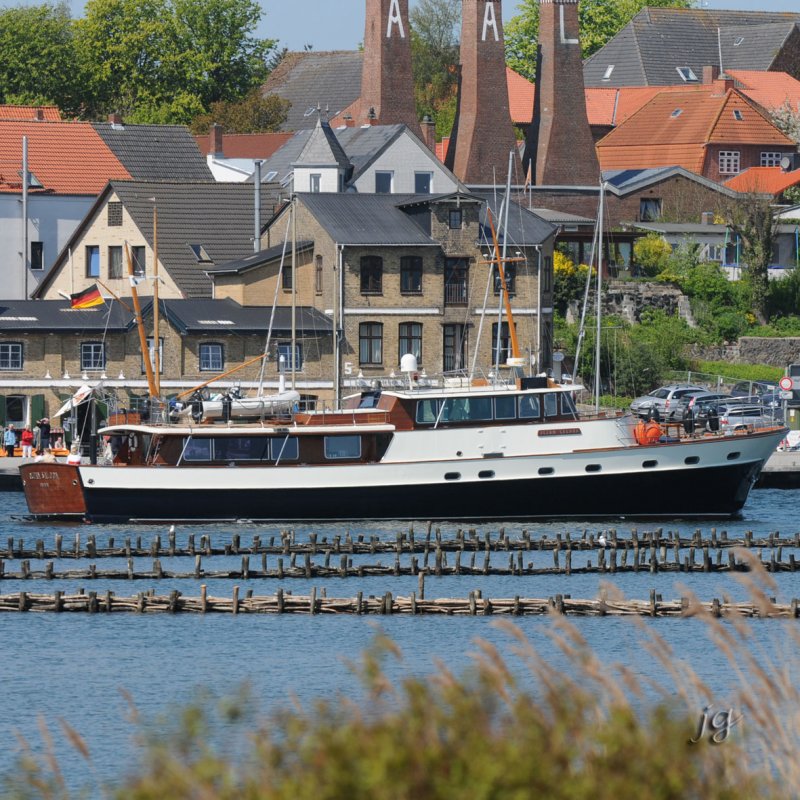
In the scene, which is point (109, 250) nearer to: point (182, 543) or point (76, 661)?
point (182, 543)

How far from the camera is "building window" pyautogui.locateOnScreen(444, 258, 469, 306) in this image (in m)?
70.4

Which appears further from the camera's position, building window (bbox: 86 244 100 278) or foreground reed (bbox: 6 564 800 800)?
building window (bbox: 86 244 100 278)

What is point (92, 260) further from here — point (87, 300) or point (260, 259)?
point (87, 300)

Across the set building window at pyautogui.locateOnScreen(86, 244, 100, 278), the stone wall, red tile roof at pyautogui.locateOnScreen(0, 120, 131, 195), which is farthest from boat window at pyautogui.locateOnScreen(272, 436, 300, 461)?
red tile roof at pyautogui.locateOnScreen(0, 120, 131, 195)

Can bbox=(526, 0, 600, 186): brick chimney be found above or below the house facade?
above

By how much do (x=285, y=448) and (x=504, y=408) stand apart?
6.38m

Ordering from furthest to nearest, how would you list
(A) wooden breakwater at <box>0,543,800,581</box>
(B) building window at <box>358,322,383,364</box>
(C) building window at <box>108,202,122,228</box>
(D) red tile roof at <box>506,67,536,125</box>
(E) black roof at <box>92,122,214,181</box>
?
(D) red tile roof at <box>506,67,536,125</box> < (E) black roof at <box>92,122,214,181</box> < (C) building window at <box>108,202,122,228</box> < (B) building window at <box>358,322,383,364</box> < (A) wooden breakwater at <box>0,543,800,581</box>

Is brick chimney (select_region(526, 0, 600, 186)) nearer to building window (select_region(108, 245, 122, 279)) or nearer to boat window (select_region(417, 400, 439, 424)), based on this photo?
building window (select_region(108, 245, 122, 279))

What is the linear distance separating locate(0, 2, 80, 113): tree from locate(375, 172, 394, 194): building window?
3497 centimetres

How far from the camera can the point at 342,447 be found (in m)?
52.5

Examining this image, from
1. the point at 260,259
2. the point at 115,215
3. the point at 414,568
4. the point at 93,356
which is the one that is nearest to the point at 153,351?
the point at 93,356

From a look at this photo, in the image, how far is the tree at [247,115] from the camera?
119062 millimetres

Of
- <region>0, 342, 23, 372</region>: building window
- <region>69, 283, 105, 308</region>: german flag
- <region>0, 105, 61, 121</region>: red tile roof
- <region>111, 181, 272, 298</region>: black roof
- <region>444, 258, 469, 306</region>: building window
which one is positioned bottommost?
<region>0, 342, 23, 372</region>: building window

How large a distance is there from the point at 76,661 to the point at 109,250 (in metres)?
45.6
